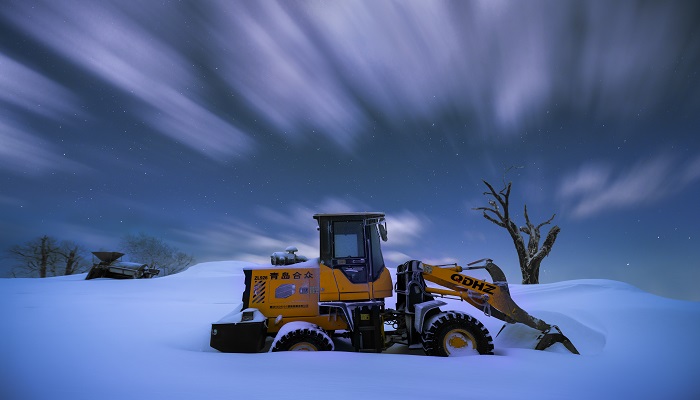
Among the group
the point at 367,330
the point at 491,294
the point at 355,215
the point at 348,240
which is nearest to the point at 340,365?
the point at 367,330

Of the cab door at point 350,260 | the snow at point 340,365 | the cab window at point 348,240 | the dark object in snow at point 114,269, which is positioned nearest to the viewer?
the snow at point 340,365

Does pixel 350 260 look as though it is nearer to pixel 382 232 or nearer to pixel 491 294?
pixel 382 232

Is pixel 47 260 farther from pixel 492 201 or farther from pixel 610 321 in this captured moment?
pixel 610 321

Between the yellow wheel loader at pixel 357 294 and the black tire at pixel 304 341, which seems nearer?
the black tire at pixel 304 341

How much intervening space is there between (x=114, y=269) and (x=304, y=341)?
23104mm

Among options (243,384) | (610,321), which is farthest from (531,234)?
(243,384)

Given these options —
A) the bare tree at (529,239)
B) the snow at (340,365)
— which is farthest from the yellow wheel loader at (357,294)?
the bare tree at (529,239)

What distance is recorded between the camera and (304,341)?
674 cm

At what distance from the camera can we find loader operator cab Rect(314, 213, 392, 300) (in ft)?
25.1

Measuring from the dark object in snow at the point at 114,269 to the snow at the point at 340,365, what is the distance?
1519cm

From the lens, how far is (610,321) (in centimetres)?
907

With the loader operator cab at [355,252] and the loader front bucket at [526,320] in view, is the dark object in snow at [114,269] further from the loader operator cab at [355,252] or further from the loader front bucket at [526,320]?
the loader front bucket at [526,320]

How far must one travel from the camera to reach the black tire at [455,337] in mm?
6727

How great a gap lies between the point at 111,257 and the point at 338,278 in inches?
949
